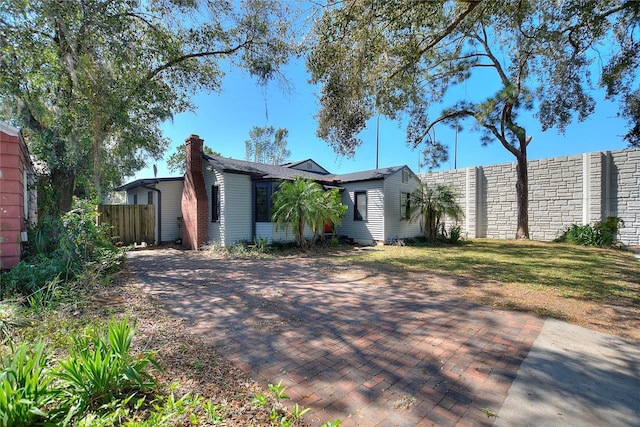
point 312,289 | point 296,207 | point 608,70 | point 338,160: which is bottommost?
point 312,289

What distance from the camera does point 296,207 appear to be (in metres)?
10.1

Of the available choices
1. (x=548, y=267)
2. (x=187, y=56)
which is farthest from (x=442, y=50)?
(x=187, y=56)

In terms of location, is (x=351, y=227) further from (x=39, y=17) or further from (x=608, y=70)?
(x=39, y=17)

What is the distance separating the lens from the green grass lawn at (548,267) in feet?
17.9

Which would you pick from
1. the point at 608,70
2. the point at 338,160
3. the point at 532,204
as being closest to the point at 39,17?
the point at 338,160

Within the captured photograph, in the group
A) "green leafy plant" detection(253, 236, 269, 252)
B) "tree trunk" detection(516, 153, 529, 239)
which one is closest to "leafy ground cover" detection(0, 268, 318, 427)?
"green leafy plant" detection(253, 236, 269, 252)

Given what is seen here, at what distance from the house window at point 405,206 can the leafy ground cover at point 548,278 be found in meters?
3.63

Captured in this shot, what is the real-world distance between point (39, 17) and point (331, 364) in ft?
32.8

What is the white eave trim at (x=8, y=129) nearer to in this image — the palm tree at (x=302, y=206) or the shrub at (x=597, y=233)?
the palm tree at (x=302, y=206)

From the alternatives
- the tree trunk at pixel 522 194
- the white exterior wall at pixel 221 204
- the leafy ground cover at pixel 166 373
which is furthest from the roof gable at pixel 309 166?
the leafy ground cover at pixel 166 373

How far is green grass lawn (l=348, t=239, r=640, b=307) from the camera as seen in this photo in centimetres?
544

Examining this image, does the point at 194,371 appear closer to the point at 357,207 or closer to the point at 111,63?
the point at 111,63

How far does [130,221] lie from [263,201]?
5.75 meters

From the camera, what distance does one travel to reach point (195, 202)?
11.1m
